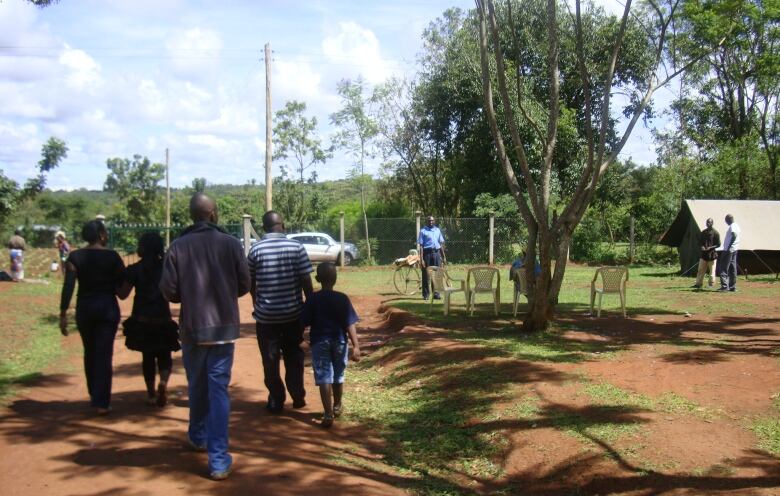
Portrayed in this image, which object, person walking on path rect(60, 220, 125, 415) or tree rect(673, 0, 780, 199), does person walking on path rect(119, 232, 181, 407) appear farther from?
tree rect(673, 0, 780, 199)

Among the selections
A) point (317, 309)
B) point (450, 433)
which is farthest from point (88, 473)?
point (450, 433)

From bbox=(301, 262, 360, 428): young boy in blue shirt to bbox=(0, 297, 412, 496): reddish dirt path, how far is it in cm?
55

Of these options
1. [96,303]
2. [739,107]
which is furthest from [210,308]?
[739,107]

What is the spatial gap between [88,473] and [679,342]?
7.25 meters

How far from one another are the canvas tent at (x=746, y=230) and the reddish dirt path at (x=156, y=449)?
1552 centimetres

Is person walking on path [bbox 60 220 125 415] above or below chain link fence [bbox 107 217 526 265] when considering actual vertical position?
below

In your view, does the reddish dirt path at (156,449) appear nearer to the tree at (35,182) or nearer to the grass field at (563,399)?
the grass field at (563,399)

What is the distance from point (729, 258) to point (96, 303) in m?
13.9

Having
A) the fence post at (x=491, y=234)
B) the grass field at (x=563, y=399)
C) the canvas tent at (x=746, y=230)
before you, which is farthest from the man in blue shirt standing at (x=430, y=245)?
the fence post at (x=491, y=234)

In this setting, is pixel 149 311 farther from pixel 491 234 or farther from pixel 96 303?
pixel 491 234

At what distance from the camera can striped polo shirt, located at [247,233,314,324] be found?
6.07 m

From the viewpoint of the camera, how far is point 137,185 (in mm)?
51406

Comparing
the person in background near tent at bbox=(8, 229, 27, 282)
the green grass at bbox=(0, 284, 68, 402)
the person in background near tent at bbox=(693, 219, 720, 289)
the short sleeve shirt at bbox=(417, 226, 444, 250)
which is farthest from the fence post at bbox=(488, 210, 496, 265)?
the person in background near tent at bbox=(8, 229, 27, 282)

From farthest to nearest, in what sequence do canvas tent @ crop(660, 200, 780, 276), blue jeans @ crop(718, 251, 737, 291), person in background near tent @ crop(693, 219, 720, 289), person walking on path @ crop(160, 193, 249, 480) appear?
canvas tent @ crop(660, 200, 780, 276)
person in background near tent @ crop(693, 219, 720, 289)
blue jeans @ crop(718, 251, 737, 291)
person walking on path @ crop(160, 193, 249, 480)
